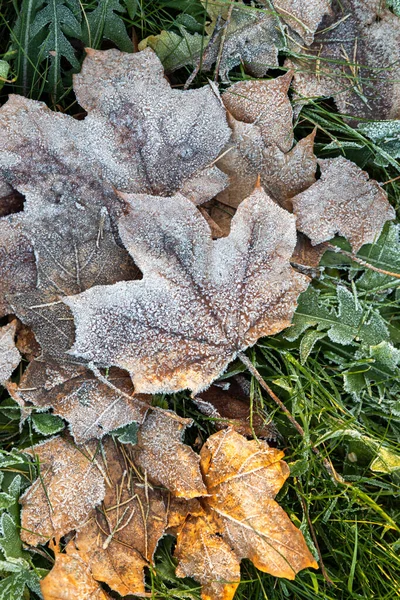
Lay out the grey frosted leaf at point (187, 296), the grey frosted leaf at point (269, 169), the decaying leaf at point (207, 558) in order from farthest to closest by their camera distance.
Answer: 1. the grey frosted leaf at point (269, 169)
2. the decaying leaf at point (207, 558)
3. the grey frosted leaf at point (187, 296)

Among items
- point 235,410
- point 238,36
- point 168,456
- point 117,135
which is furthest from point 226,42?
point 168,456

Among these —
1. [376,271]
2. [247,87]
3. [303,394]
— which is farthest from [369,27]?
[303,394]

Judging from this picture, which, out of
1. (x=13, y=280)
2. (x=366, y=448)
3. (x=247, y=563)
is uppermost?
(x=13, y=280)

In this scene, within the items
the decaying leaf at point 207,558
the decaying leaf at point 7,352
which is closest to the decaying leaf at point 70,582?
the decaying leaf at point 207,558

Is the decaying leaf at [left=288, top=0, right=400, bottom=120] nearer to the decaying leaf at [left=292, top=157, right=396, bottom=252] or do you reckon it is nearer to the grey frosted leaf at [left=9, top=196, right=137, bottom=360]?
the decaying leaf at [left=292, top=157, right=396, bottom=252]

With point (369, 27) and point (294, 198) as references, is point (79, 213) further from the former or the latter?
point (369, 27)

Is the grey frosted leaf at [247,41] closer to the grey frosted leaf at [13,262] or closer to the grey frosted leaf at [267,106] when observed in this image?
the grey frosted leaf at [267,106]

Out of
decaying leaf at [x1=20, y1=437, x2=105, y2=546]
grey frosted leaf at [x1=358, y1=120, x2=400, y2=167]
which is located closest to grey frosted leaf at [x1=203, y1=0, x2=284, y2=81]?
grey frosted leaf at [x1=358, y1=120, x2=400, y2=167]
